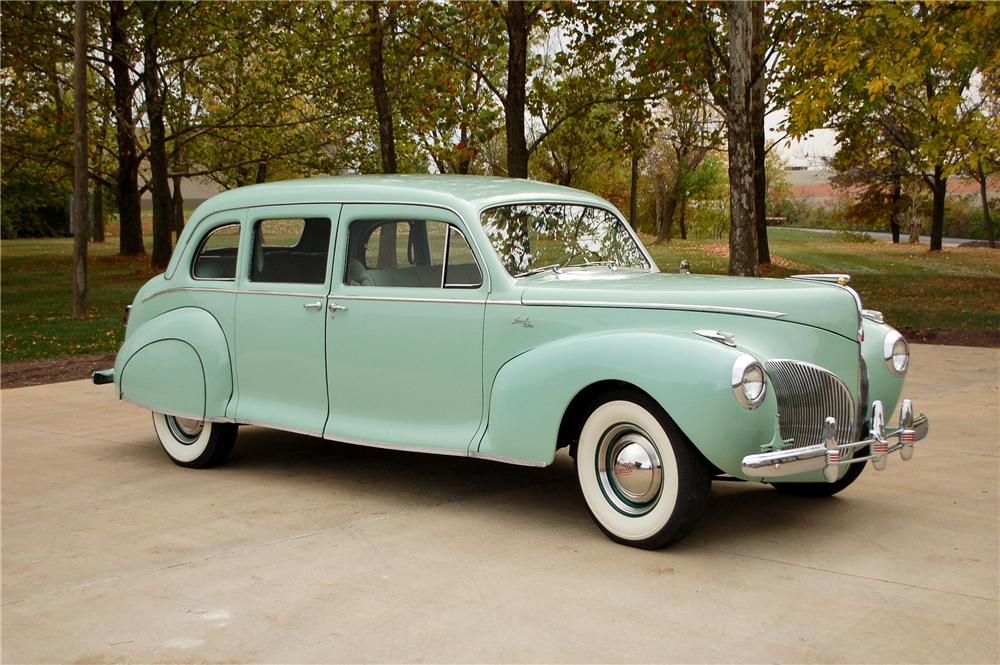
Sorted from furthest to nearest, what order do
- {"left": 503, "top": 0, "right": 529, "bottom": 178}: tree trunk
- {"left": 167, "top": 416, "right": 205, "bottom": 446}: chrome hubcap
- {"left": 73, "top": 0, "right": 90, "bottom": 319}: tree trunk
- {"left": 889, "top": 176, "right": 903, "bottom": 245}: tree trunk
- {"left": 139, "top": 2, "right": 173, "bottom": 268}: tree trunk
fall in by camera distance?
{"left": 889, "top": 176, "right": 903, "bottom": 245}: tree trunk < {"left": 139, "top": 2, "right": 173, "bottom": 268}: tree trunk < {"left": 503, "top": 0, "right": 529, "bottom": 178}: tree trunk < {"left": 73, "top": 0, "right": 90, "bottom": 319}: tree trunk < {"left": 167, "top": 416, "right": 205, "bottom": 446}: chrome hubcap

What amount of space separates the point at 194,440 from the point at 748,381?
13.0 ft

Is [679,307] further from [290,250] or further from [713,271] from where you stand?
[713,271]

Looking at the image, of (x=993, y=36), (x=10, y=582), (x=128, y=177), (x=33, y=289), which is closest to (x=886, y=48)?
(x=993, y=36)

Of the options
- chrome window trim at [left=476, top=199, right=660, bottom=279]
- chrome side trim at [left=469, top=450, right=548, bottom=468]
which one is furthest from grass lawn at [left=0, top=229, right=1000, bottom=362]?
chrome side trim at [left=469, top=450, right=548, bottom=468]

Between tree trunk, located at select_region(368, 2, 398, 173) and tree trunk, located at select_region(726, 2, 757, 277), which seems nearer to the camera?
tree trunk, located at select_region(726, 2, 757, 277)

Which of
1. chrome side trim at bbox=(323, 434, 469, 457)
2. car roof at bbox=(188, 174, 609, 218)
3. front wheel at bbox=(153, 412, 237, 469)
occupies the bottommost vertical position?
front wheel at bbox=(153, 412, 237, 469)

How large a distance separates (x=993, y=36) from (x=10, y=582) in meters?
15.3

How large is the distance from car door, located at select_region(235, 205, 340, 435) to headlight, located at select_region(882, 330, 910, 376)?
3.18 meters

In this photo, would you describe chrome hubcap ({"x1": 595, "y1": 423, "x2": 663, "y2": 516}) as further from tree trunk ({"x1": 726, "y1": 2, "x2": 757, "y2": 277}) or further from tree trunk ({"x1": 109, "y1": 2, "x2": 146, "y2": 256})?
tree trunk ({"x1": 109, "y1": 2, "x2": 146, "y2": 256})

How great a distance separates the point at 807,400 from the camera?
473 cm

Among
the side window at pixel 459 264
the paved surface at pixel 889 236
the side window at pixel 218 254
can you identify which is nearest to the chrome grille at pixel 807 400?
the side window at pixel 459 264

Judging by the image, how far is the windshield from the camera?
18.4 feet

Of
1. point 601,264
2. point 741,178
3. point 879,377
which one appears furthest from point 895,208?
point 879,377

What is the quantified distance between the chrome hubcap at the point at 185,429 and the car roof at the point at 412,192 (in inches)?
57.9
